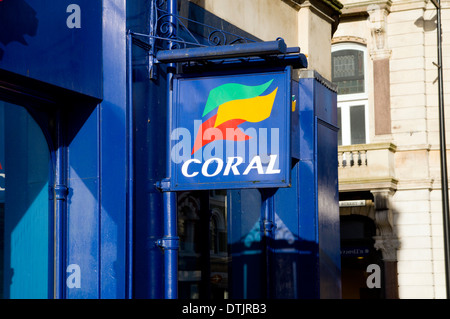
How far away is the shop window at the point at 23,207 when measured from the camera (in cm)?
803

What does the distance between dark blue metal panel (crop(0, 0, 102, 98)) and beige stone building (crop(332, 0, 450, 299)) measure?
66.7 feet

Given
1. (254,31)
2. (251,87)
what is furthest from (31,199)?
(254,31)

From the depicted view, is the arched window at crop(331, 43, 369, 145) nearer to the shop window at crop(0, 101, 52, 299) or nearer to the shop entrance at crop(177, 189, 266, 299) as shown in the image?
the shop entrance at crop(177, 189, 266, 299)

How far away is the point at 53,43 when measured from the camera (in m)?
8.18

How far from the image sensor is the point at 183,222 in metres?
10.4

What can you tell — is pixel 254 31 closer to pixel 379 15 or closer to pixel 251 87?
pixel 251 87

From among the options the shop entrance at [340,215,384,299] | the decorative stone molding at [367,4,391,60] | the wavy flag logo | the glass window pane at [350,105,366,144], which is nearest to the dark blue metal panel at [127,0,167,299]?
the wavy flag logo

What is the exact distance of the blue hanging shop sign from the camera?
27.8 feet

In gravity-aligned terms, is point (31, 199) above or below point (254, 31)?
below

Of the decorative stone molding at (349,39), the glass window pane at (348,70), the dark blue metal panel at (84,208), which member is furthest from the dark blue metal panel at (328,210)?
the decorative stone molding at (349,39)

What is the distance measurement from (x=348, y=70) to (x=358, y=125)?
6.74ft

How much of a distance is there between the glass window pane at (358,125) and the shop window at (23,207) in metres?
22.1

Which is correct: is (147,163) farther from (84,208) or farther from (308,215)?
(308,215)
